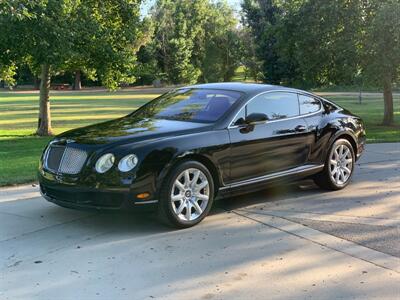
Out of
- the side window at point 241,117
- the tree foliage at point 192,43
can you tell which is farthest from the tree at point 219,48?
the side window at point 241,117

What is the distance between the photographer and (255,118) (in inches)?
259

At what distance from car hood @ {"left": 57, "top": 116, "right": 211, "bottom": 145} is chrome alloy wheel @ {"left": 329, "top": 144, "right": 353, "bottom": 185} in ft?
7.50

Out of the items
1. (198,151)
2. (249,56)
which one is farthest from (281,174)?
(249,56)

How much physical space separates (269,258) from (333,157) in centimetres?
311

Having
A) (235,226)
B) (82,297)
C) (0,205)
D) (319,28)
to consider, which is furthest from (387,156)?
(319,28)

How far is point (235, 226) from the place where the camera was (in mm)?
5910

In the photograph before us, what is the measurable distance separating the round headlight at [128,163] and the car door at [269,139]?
1255mm

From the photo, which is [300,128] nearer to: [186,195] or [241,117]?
[241,117]

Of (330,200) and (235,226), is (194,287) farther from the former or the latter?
(330,200)

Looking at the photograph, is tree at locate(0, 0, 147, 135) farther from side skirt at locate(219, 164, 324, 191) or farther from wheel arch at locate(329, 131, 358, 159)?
wheel arch at locate(329, 131, 358, 159)

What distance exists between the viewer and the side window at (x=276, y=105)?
265 inches

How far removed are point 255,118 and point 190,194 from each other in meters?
1.35

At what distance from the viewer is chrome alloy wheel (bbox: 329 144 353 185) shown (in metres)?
7.62

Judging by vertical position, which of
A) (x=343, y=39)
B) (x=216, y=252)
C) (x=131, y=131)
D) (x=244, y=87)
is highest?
(x=343, y=39)
